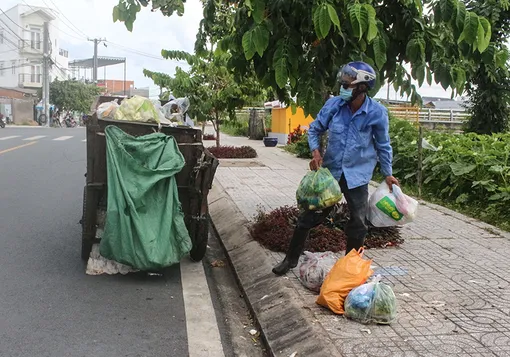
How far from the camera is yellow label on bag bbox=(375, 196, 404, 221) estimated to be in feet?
14.9

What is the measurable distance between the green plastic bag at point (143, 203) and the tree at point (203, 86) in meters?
7.96

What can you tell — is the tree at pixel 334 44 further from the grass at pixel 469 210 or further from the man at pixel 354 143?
the grass at pixel 469 210

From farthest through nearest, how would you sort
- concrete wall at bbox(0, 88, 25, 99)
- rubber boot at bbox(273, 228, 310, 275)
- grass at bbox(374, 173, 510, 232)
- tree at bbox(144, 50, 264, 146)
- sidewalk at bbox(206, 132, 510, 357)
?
concrete wall at bbox(0, 88, 25, 99) → tree at bbox(144, 50, 264, 146) → grass at bbox(374, 173, 510, 232) → rubber boot at bbox(273, 228, 310, 275) → sidewalk at bbox(206, 132, 510, 357)

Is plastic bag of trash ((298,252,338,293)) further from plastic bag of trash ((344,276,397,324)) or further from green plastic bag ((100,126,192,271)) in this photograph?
green plastic bag ((100,126,192,271))

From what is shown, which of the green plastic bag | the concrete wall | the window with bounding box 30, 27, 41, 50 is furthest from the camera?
the window with bounding box 30, 27, 41, 50

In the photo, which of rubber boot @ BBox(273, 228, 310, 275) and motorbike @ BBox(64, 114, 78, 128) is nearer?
rubber boot @ BBox(273, 228, 310, 275)

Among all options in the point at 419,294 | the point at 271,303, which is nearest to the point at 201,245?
the point at 271,303

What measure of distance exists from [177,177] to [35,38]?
2400 inches

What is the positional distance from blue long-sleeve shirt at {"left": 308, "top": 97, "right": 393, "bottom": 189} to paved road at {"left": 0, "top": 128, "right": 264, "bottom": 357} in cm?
156

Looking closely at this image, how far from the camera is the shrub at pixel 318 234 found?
5.66 metres

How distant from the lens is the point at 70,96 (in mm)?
55156

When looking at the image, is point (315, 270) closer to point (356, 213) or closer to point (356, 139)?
point (356, 213)

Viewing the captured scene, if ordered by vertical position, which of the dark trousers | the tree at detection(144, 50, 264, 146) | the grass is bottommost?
the grass

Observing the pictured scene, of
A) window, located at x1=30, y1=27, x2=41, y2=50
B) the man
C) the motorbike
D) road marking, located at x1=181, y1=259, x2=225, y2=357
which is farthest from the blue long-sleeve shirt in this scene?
window, located at x1=30, y1=27, x2=41, y2=50
